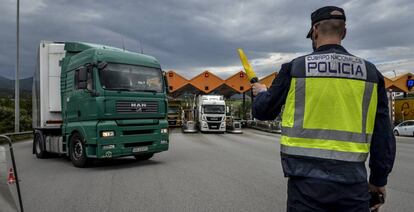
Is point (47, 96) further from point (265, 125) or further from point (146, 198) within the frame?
point (265, 125)

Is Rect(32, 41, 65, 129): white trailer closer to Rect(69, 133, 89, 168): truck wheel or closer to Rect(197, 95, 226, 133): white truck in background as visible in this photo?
Rect(69, 133, 89, 168): truck wheel

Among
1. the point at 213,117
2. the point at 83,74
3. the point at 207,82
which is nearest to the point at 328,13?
the point at 83,74

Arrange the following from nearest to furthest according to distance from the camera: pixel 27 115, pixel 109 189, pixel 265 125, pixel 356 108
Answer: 1. pixel 356 108
2. pixel 109 189
3. pixel 27 115
4. pixel 265 125

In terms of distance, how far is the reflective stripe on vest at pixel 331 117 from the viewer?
8.31 feet

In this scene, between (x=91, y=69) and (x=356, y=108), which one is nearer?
(x=356, y=108)

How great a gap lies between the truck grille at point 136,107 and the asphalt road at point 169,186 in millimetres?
1545

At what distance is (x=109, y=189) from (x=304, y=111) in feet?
→ 20.5

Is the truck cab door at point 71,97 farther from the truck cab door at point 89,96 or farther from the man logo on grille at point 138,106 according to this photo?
the man logo on grille at point 138,106

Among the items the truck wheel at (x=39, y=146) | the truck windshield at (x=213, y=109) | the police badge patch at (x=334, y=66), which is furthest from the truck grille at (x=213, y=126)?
the police badge patch at (x=334, y=66)

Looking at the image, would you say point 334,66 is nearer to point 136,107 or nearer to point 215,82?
point 136,107

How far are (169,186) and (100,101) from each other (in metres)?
3.79

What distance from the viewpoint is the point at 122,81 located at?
11.5 meters

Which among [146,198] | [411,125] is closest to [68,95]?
[146,198]

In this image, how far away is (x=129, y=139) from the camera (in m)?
11.6
